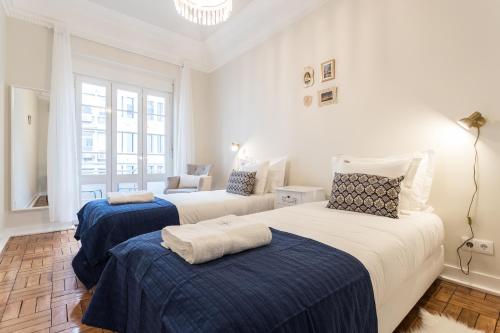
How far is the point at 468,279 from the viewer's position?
6.45 feet

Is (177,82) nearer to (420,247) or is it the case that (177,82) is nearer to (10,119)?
(10,119)

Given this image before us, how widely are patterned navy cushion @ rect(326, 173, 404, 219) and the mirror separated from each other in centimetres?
374

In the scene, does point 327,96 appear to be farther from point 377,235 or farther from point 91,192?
point 91,192

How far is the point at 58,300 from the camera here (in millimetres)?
1776

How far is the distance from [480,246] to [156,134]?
14.7 ft

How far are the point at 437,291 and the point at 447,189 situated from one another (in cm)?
80

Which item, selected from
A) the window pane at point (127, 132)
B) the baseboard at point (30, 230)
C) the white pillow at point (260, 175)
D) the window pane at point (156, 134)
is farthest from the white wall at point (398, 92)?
the baseboard at point (30, 230)

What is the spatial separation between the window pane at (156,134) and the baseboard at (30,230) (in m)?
1.45

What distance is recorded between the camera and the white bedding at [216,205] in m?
2.37

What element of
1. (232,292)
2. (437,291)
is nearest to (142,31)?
(232,292)

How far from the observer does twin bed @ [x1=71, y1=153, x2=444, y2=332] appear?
78 centimetres

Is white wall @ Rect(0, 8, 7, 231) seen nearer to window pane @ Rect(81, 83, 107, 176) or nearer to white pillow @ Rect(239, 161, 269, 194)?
window pane @ Rect(81, 83, 107, 176)

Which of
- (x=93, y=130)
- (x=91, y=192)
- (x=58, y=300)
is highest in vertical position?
(x=93, y=130)

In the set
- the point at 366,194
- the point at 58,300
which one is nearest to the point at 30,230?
the point at 58,300
